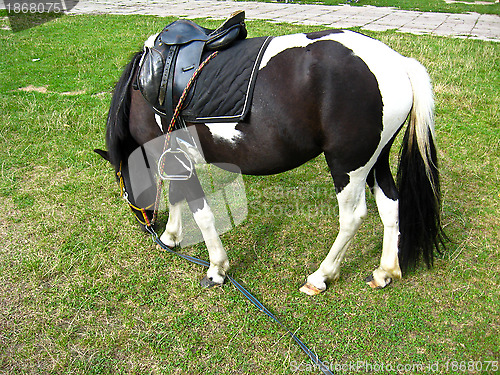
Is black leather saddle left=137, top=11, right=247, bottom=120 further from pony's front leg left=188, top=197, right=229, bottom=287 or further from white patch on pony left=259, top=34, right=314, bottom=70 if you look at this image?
pony's front leg left=188, top=197, right=229, bottom=287

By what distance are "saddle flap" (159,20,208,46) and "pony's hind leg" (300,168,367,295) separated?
4.17ft

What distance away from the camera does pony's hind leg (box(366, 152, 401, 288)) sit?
256cm

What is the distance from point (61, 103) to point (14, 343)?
396 cm

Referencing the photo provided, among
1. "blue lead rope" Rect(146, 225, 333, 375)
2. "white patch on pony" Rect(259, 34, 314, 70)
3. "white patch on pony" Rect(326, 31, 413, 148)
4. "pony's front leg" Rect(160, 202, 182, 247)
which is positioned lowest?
"blue lead rope" Rect(146, 225, 333, 375)

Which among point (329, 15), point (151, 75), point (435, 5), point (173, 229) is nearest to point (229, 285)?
point (173, 229)

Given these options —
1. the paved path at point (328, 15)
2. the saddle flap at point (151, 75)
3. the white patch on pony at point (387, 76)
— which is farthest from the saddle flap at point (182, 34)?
the paved path at point (328, 15)

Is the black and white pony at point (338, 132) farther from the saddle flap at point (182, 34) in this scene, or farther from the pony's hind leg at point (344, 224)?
the saddle flap at point (182, 34)

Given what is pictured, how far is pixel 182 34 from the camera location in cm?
241

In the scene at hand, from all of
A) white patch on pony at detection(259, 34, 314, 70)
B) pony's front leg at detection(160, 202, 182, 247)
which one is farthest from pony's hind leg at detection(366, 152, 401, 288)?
pony's front leg at detection(160, 202, 182, 247)

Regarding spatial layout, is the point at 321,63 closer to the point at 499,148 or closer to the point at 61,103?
the point at 499,148

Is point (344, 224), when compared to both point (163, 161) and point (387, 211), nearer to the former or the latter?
point (387, 211)

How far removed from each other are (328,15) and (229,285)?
10.5m

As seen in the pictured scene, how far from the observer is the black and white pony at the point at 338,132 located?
2127mm

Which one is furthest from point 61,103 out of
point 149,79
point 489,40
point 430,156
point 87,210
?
point 489,40
